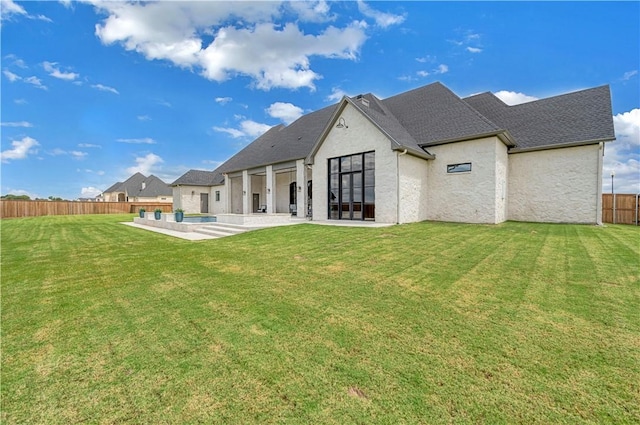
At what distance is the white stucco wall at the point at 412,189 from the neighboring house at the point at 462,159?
0.17 feet

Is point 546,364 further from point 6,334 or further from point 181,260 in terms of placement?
point 181,260

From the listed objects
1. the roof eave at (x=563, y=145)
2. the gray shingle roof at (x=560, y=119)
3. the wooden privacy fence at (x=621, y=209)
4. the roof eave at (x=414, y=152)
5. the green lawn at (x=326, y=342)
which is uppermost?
the gray shingle roof at (x=560, y=119)

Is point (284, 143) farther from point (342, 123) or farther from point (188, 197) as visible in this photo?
point (188, 197)

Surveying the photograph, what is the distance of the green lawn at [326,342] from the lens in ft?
6.88

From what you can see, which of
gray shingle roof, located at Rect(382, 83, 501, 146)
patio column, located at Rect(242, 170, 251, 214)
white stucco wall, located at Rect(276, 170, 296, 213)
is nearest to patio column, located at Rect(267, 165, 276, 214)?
white stucco wall, located at Rect(276, 170, 296, 213)

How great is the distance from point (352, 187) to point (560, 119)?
11.6m

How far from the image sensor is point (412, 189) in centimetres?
1402

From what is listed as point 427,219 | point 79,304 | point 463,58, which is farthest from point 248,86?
point 79,304

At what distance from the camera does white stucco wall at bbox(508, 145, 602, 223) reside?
1288 cm

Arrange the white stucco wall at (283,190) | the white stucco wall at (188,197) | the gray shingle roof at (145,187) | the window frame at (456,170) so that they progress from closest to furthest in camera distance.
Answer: the window frame at (456,170) → the white stucco wall at (283,190) → the white stucco wall at (188,197) → the gray shingle roof at (145,187)

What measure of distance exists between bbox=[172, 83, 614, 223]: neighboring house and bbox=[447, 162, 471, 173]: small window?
0.05 metres

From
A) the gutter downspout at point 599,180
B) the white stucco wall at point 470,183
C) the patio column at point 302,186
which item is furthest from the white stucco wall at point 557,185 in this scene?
the patio column at point 302,186

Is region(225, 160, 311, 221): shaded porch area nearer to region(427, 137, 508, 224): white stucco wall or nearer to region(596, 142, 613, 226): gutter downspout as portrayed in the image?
region(427, 137, 508, 224): white stucco wall

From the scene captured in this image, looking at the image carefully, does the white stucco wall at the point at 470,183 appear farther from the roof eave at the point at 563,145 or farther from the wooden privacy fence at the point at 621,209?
the wooden privacy fence at the point at 621,209
